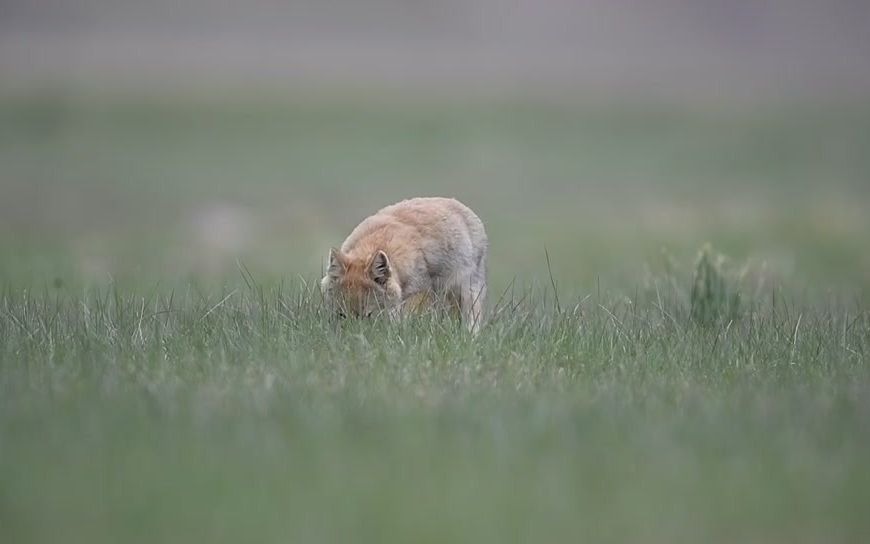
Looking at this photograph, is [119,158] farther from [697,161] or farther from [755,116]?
[755,116]

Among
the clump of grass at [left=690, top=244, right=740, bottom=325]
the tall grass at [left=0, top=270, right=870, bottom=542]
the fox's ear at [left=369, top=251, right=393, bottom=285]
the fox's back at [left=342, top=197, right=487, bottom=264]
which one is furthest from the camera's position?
the clump of grass at [left=690, top=244, right=740, bottom=325]

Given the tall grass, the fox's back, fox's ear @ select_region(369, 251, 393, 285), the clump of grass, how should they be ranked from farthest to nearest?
the clump of grass < the fox's back < fox's ear @ select_region(369, 251, 393, 285) < the tall grass

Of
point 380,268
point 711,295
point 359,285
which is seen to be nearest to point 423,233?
point 380,268

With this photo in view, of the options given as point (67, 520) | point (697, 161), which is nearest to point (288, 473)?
point (67, 520)

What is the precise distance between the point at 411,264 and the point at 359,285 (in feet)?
2.25

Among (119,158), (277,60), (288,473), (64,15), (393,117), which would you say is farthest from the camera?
(64,15)

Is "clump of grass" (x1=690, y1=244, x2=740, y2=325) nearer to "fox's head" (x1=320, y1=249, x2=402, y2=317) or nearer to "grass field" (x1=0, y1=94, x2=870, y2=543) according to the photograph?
"grass field" (x1=0, y1=94, x2=870, y2=543)

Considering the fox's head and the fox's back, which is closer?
the fox's head

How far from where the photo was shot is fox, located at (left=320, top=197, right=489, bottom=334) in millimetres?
9633

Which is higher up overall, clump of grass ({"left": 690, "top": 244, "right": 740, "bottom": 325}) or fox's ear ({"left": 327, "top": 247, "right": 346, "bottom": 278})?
fox's ear ({"left": 327, "top": 247, "right": 346, "bottom": 278})

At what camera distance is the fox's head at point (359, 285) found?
9.58 m

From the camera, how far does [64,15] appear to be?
183 feet

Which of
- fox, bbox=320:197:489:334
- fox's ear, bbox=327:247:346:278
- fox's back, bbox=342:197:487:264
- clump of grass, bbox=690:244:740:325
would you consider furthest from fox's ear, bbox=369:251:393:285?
clump of grass, bbox=690:244:740:325

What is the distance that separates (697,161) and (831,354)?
27315 mm
